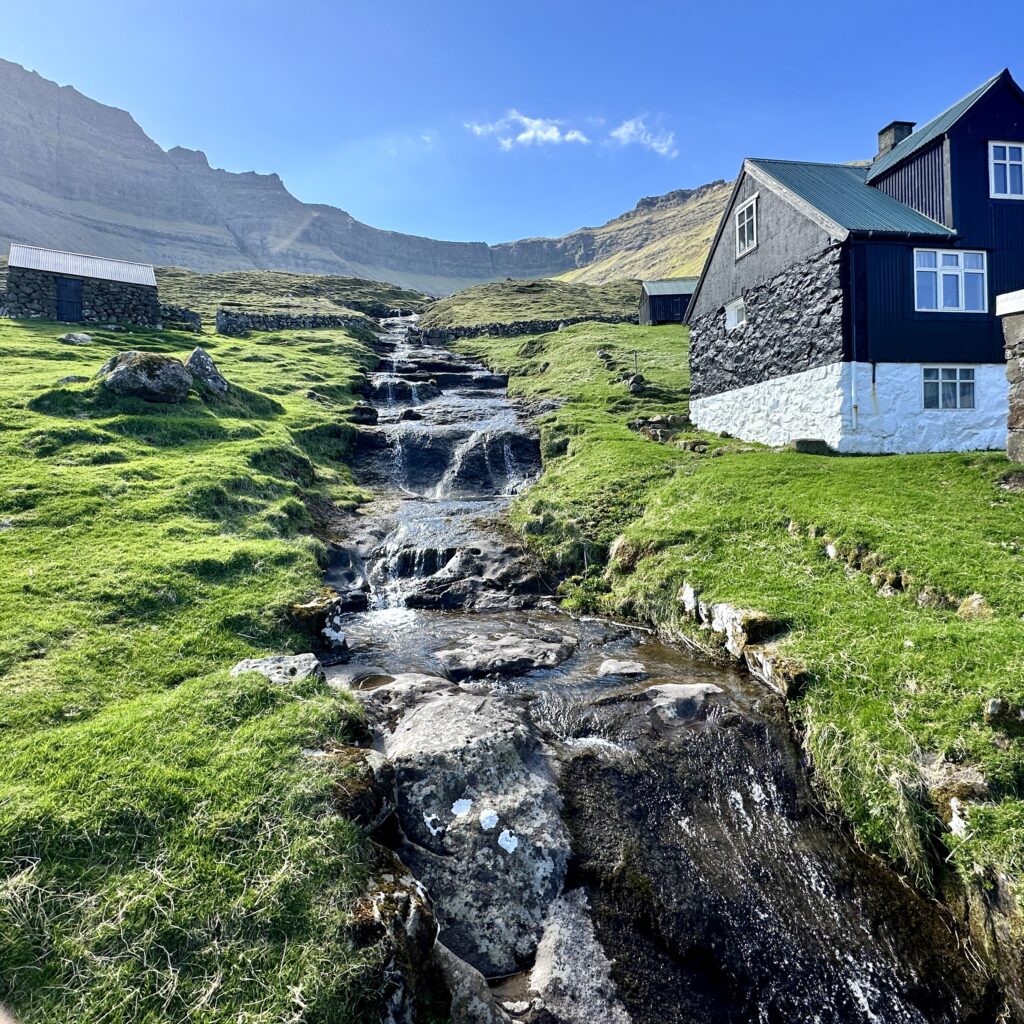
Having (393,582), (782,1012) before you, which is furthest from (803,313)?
(782,1012)

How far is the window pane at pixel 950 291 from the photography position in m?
22.1

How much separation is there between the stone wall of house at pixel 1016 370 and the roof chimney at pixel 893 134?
19.3 metres

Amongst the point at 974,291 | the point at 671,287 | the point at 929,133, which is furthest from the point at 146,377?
the point at 671,287

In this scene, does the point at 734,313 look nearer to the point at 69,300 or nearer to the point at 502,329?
the point at 502,329

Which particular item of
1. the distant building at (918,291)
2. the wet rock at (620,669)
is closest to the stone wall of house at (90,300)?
the distant building at (918,291)

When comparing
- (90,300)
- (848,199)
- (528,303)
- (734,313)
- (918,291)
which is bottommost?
(918,291)

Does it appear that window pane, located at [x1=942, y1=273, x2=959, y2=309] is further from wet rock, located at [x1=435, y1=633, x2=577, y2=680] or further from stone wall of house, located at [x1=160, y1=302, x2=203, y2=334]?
stone wall of house, located at [x1=160, y1=302, x2=203, y2=334]

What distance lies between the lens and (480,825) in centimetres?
671

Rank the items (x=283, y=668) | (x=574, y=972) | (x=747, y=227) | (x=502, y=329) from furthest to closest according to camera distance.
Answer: (x=502, y=329), (x=747, y=227), (x=283, y=668), (x=574, y=972)

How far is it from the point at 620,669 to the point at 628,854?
4355 millimetres

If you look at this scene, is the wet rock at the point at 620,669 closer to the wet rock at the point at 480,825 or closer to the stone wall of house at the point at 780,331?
the wet rock at the point at 480,825

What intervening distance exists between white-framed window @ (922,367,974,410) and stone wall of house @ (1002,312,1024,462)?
324 inches

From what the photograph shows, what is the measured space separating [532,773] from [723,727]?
3.07 meters

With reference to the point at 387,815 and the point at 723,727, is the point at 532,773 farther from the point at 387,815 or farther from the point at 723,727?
the point at 723,727
